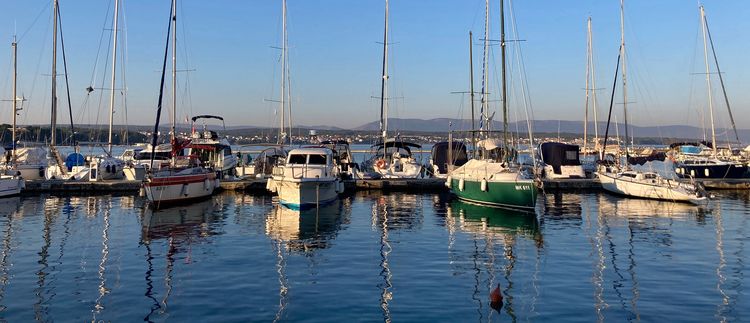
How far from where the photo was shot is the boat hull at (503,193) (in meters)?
29.2

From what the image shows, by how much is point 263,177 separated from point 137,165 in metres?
9.57

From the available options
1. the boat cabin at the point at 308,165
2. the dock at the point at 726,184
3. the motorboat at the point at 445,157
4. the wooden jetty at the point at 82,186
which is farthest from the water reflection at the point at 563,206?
the wooden jetty at the point at 82,186

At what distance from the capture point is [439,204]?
113 ft

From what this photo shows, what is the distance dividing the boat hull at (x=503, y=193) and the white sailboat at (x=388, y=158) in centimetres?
1296

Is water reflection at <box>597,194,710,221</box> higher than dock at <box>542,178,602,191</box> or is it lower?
lower

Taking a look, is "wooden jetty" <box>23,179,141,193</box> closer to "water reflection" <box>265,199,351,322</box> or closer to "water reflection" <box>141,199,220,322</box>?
"water reflection" <box>141,199,220,322</box>

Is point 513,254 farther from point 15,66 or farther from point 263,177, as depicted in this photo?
point 15,66

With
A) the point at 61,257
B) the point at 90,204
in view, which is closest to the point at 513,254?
the point at 61,257

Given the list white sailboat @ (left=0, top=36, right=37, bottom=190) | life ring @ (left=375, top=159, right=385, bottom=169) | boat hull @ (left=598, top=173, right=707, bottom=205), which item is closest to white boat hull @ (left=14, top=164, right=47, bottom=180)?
white sailboat @ (left=0, top=36, right=37, bottom=190)

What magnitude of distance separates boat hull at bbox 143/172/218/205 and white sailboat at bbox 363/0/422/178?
49.3 feet

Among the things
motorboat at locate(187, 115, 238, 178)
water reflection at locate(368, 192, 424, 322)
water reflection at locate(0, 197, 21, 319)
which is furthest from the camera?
motorboat at locate(187, 115, 238, 178)

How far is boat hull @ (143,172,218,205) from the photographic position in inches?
1217

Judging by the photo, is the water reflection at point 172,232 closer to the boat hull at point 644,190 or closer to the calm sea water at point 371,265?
the calm sea water at point 371,265

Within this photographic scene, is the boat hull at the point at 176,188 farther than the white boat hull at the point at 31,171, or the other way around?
the white boat hull at the point at 31,171
